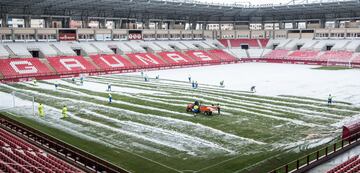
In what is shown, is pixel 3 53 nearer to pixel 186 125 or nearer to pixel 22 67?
pixel 22 67

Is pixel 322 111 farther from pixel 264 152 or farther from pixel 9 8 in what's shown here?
pixel 9 8

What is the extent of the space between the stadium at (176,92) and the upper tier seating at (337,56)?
224mm

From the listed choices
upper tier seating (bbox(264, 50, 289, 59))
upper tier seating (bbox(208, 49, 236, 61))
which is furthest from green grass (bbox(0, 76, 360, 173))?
upper tier seating (bbox(264, 50, 289, 59))

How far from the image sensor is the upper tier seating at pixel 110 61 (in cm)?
7331

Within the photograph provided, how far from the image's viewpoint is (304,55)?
8819cm

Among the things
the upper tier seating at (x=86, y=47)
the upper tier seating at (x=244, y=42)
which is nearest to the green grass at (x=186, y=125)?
the upper tier seating at (x=86, y=47)

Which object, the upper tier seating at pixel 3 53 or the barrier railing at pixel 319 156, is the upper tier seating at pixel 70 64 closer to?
the upper tier seating at pixel 3 53

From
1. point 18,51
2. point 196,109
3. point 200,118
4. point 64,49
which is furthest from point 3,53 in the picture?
point 200,118

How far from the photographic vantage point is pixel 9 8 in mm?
73875

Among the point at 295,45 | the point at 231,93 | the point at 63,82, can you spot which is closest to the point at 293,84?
the point at 231,93

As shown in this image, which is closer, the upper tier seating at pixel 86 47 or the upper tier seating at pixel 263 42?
the upper tier seating at pixel 86 47

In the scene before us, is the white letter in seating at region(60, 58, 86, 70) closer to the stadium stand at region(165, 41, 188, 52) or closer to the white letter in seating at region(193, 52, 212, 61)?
the stadium stand at region(165, 41, 188, 52)

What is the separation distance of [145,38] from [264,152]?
75837 mm

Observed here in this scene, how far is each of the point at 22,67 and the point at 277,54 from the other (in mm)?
61317
